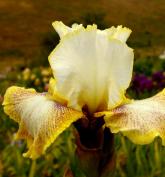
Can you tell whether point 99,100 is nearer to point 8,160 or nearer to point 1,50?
point 8,160

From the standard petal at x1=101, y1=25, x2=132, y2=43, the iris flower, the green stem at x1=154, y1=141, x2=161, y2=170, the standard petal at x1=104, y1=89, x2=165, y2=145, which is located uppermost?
the standard petal at x1=101, y1=25, x2=132, y2=43

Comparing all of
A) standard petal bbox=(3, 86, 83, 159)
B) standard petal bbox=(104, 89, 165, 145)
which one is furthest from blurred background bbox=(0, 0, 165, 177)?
standard petal bbox=(104, 89, 165, 145)

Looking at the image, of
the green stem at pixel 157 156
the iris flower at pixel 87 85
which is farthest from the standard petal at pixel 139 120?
the green stem at pixel 157 156

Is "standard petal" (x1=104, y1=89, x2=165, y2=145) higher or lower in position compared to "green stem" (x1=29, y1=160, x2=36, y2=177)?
higher

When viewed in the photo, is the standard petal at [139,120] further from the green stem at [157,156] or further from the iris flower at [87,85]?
the green stem at [157,156]

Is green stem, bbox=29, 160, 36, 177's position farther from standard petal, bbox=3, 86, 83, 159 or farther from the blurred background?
standard petal, bbox=3, 86, 83, 159

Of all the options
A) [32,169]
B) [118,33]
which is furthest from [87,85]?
[32,169]
